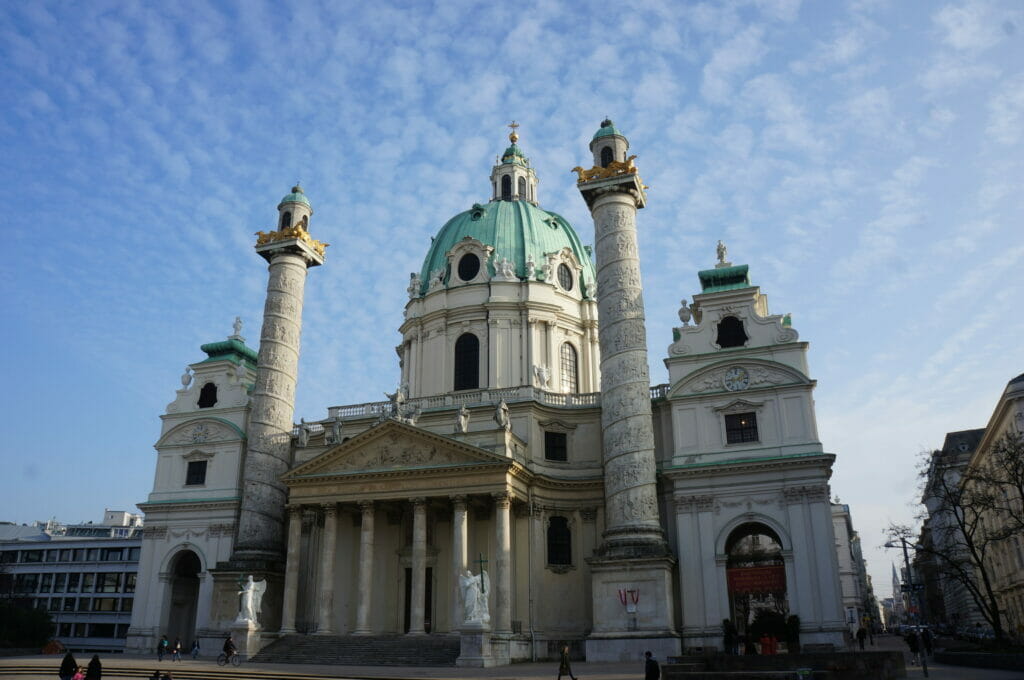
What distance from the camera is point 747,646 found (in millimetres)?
28266

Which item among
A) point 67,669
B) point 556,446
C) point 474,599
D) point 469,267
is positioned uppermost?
point 469,267

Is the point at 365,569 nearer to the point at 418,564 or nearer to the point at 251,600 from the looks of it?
the point at 418,564

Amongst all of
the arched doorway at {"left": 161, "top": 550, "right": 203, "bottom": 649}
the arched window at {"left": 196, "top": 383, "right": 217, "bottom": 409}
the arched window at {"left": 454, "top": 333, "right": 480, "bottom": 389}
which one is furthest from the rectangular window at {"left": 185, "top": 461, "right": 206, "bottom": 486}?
the arched window at {"left": 454, "top": 333, "right": 480, "bottom": 389}

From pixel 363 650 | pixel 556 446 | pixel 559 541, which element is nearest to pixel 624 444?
pixel 556 446

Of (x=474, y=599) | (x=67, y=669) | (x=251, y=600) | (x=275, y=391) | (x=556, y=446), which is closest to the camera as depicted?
(x=67, y=669)

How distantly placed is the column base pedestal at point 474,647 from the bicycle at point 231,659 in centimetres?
876

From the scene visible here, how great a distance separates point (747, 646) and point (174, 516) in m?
29.1

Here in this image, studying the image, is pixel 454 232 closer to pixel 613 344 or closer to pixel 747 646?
pixel 613 344

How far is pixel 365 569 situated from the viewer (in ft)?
116

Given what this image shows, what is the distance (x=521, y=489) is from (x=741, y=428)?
31.9 ft

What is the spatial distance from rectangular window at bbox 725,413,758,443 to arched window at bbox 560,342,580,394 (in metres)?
11.6

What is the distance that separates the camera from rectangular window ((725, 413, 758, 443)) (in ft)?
117

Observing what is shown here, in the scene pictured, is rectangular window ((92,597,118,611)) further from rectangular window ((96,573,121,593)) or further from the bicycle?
the bicycle

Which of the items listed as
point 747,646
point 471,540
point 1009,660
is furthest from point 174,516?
point 1009,660
